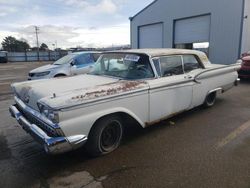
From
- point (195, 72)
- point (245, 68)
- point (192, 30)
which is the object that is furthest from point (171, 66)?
point (192, 30)

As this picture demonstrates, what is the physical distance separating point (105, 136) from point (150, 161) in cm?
78

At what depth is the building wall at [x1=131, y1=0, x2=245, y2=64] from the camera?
1354 cm

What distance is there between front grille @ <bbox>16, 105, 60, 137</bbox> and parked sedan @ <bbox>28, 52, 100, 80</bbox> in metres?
4.93

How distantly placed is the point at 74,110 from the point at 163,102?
182 cm

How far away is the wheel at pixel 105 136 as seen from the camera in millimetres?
3263

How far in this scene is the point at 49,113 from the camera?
288 cm

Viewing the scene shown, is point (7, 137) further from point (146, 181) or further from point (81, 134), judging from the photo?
point (146, 181)

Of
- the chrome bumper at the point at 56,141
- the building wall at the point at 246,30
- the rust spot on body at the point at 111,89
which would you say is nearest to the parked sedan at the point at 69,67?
the rust spot on body at the point at 111,89

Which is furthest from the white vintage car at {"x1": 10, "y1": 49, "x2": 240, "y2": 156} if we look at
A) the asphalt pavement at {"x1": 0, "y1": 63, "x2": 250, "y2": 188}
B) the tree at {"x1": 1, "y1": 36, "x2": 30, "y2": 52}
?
the tree at {"x1": 1, "y1": 36, "x2": 30, "y2": 52}

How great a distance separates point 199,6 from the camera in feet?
49.8

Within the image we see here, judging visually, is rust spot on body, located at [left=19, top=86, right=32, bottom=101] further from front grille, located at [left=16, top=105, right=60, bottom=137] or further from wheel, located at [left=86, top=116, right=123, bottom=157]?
wheel, located at [left=86, top=116, right=123, bottom=157]

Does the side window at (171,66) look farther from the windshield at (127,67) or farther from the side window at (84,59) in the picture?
the side window at (84,59)

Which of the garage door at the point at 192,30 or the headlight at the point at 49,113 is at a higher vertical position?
the garage door at the point at 192,30

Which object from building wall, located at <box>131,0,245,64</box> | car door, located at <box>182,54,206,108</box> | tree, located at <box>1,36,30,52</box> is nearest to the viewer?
car door, located at <box>182,54,206,108</box>
